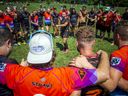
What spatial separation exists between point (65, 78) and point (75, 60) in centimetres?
38

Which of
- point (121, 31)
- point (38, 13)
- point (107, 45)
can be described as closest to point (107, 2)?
point (38, 13)

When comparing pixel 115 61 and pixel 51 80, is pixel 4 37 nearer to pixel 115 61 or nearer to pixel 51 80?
pixel 51 80

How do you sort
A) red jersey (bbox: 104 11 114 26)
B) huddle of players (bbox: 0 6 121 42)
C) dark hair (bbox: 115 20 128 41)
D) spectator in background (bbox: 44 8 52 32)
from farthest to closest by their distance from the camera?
spectator in background (bbox: 44 8 52 32), red jersey (bbox: 104 11 114 26), huddle of players (bbox: 0 6 121 42), dark hair (bbox: 115 20 128 41)

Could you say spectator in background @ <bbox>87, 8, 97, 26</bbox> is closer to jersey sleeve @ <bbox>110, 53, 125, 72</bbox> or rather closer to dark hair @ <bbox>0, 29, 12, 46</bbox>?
jersey sleeve @ <bbox>110, 53, 125, 72</bbox>

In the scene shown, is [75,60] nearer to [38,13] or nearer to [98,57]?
[98,57]

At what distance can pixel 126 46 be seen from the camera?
3846 mm

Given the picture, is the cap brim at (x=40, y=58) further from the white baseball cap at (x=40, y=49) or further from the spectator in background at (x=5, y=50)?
the spectator in background at (x=5, y=50)

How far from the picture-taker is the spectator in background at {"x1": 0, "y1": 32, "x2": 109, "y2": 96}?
2.93 metres

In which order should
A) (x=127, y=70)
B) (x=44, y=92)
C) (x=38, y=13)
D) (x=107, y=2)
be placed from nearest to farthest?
(x=44, y=92)
(x=127, y=70)
(x=38, y=13)
(x=107, y=2)

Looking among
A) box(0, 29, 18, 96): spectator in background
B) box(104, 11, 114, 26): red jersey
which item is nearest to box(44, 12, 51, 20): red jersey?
box(104, 11, 114, 26): red jersey

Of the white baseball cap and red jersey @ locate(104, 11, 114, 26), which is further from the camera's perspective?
red jersey @ locate(104, 11, 114, 26)

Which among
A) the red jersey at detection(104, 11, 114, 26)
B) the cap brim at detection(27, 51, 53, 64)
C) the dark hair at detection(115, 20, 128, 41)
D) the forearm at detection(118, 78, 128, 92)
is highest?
the dark hair at detection(115, 20, 128, 41)

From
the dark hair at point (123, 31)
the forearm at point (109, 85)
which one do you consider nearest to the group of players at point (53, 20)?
the dark hair at point (123, 31)

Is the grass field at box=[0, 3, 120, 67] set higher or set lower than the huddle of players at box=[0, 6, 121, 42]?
lower
